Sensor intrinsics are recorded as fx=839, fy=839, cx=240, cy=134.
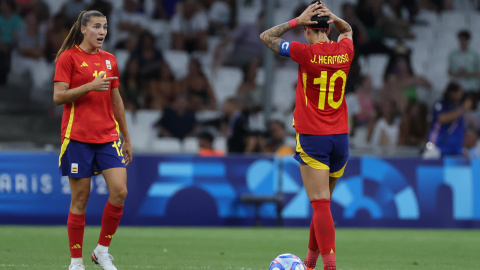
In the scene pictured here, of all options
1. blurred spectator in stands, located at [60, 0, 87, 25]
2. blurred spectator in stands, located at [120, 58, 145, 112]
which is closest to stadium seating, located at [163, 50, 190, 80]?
blurred spectator in stands, located at [120, 58, 145, 112]

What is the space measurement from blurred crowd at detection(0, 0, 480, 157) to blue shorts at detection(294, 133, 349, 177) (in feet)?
25.3

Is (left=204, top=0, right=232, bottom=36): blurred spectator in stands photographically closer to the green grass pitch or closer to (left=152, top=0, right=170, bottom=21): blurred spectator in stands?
(left=152, top=0, right=170, bottom=21): blurred spectator in stands

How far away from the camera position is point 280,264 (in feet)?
22.4

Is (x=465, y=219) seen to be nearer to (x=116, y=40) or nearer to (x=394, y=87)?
(x=394, y=87)

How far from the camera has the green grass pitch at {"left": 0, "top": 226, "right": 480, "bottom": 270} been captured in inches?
341

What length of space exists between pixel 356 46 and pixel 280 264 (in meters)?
12.7

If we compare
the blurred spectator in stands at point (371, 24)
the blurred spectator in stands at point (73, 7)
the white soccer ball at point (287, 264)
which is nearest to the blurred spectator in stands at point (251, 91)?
the blurred spectator in stands at point (371, 24)

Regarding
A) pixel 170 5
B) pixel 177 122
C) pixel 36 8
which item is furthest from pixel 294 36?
pixel 36 8

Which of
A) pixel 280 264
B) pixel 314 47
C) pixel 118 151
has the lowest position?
pixel 280 264

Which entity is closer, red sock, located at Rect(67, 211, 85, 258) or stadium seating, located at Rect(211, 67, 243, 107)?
red sock, located at Rect(67, 211, 85, 258)

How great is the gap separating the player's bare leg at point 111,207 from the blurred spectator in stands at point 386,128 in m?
11.0

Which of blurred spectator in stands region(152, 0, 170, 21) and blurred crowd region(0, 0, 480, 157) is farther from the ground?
blurred spectator in stands region(152, 0, 170, 21)

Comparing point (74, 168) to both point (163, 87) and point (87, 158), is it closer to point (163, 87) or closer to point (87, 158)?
point (87, 158)

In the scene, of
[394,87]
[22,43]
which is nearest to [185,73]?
[22,43]
